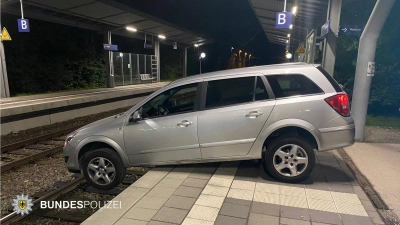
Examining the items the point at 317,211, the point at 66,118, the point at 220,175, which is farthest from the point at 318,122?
the point at 66,118

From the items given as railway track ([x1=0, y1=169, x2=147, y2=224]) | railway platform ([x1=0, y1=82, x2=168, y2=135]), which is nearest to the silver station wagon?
railway track ([x1=0, y1=169, x2=147, y2=224])

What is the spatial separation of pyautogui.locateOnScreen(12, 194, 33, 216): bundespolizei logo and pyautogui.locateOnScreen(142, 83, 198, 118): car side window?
223cm

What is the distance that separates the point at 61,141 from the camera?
8688 mm

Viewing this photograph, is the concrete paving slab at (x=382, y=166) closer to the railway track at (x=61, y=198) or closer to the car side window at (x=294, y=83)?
the car side window at (x=294, y=83)

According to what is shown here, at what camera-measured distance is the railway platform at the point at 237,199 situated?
349 centimetres

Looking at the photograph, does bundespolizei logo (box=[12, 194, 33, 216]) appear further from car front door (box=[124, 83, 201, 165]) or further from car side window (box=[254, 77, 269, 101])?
car side window (box=[254, 77, 269, 101])

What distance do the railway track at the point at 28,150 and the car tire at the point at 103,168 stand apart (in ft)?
8.63

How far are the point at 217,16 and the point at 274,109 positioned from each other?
69.5 meters

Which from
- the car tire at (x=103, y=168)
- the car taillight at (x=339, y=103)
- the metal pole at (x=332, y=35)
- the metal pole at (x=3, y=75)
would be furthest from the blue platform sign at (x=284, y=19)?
the metal pole at (x=3, y=75)

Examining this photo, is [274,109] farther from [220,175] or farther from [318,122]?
[220,175]

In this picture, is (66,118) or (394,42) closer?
(394,42)

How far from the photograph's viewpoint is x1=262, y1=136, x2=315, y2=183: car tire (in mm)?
4414

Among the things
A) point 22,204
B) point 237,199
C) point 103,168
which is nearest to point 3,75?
point 22,204

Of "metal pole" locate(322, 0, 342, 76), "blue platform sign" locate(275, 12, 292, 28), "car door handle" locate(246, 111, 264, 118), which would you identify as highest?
"blue platform sign" locate(275, 12, 292, 28)
